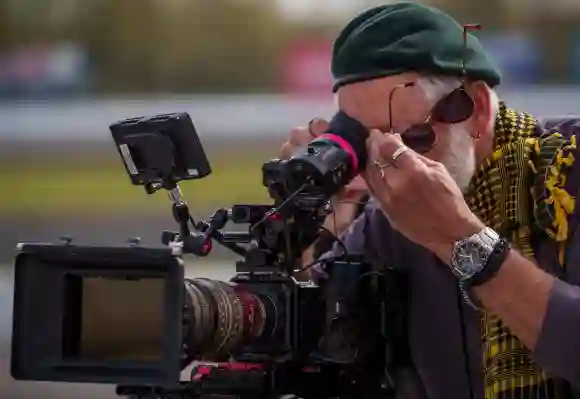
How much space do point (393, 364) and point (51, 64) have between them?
2.93 metres

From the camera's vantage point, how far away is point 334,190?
1349 millimetres

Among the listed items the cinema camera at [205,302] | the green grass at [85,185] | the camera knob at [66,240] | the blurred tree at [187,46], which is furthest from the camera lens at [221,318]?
the blurred tree at [187,46]

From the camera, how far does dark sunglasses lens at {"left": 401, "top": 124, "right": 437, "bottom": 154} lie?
151 centimetres

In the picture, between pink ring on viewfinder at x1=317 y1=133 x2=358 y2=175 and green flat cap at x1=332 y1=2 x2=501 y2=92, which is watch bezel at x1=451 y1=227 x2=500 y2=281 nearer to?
pink ring on viewfinder at x1=317 y1=133 x2=358 y2=175

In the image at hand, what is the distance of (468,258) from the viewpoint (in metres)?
1.36

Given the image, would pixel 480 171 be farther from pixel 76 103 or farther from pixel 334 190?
pixel 76 103

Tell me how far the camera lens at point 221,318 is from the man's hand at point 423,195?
0.64 feet

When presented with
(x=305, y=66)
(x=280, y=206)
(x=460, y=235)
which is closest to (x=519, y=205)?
(x=460, y=235)

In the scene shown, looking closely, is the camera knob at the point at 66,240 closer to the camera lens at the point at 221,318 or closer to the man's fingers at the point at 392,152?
the camera lens at the point at 221,318

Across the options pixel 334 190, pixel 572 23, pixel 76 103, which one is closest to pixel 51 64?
pixel 76 103

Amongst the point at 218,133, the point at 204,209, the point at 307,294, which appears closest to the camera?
the point at 307,294

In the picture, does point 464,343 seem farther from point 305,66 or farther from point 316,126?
point 305,66

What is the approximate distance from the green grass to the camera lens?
1459 mm

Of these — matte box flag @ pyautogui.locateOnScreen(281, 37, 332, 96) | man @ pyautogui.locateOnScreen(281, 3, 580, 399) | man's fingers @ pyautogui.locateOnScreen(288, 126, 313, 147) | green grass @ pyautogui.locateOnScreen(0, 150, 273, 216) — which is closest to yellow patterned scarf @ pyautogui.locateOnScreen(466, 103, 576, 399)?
man @ pyautogui.locateOnScreen(281, 3, 580, 399)
